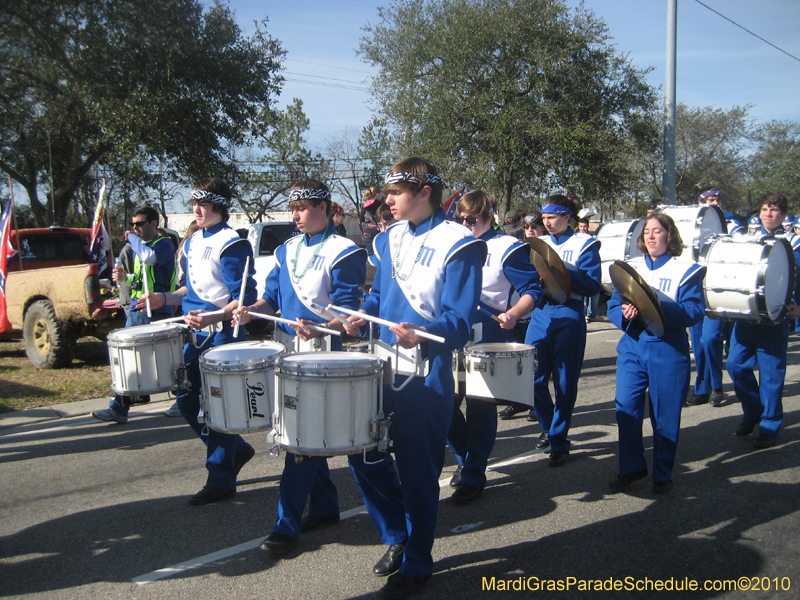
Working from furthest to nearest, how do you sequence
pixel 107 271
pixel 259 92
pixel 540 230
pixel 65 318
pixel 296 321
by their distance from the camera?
pixel 259 92
pixel 107 271
pixel 65 318
pixel 540 230
pixel 296 321

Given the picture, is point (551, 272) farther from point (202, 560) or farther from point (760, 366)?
point (202, 560)

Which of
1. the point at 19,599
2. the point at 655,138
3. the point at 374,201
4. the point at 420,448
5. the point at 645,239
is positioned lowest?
the point at 19,599

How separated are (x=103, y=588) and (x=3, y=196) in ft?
77.4

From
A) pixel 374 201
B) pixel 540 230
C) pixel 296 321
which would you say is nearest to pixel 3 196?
pixel 374 201

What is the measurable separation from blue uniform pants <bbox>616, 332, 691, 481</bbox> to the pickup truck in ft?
22.1

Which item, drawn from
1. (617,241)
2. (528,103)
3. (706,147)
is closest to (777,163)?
(706,147)

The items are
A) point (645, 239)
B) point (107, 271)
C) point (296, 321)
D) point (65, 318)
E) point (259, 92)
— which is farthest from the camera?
point (259, 92)

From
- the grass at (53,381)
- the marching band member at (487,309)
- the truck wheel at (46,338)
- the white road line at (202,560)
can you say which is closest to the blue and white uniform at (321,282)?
the white road line at (202,560)

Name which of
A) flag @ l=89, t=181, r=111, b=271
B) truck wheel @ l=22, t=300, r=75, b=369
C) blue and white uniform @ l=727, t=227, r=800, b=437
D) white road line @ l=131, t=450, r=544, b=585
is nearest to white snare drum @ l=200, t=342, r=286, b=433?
white road line @ l=131, t=450, r=544, b=585

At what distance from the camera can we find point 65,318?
9211mm

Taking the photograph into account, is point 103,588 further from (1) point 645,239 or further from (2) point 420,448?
(1) point 645,239

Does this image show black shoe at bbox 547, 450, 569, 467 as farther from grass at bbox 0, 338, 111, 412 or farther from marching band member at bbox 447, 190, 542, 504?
grass at bbox 0, 338, 111, 412

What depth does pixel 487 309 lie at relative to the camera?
4848mm

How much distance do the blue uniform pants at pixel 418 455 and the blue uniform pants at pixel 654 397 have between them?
1.92 metres
